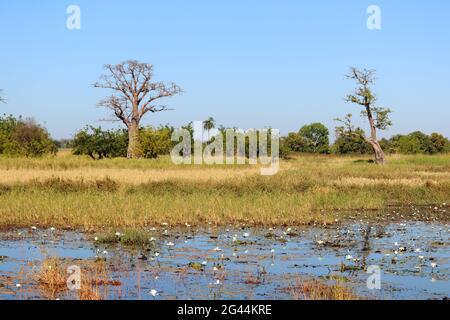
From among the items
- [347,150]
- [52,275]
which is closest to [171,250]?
[52,275]

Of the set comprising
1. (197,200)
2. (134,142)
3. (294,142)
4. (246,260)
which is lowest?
(246,260)

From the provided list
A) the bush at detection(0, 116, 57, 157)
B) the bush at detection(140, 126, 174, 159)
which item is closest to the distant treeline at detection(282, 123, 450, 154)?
the bush at detection(140, 126, 174, 159)

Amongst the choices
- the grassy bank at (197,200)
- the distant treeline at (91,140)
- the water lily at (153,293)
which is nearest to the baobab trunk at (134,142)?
the distant treeline at (91,140)

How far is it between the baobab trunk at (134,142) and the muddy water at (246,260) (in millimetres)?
39223

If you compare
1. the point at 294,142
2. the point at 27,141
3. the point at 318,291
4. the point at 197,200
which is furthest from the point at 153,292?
the point at 294,142

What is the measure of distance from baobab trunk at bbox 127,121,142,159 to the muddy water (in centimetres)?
3922

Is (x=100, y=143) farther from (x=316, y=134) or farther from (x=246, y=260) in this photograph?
(x=316, y=134)

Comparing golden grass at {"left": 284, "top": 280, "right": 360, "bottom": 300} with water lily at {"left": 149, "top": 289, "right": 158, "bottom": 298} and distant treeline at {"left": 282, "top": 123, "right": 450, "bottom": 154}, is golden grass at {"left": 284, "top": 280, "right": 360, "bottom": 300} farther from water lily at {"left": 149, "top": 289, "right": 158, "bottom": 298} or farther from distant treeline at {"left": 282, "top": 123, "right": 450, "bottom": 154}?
distant treeline at {"left": 282, "top": 123, "right": 450, "bottom": 154}

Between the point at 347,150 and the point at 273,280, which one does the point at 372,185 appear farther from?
the point at 347,150

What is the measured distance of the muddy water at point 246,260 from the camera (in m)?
9.46

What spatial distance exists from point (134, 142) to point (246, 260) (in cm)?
4496

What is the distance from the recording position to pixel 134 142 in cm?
5584

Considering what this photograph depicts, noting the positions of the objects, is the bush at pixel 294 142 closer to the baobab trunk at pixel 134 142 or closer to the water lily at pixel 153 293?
the baobab trunk at pixel 134 142

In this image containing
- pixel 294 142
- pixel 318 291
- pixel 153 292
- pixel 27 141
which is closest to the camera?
pixel 153 292
